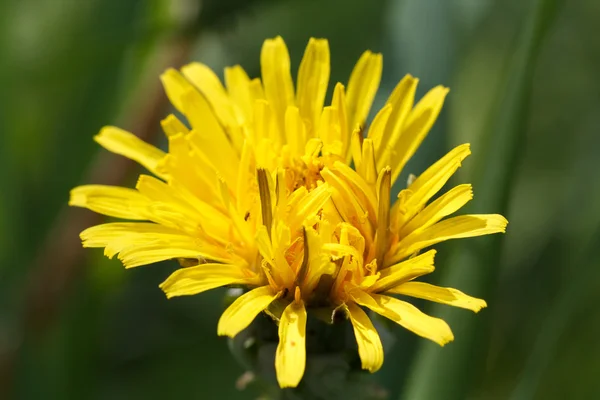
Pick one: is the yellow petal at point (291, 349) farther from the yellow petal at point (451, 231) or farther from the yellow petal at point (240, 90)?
the yellow petal at point (240, 90)

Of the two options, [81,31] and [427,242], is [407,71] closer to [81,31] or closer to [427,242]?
[427,242]

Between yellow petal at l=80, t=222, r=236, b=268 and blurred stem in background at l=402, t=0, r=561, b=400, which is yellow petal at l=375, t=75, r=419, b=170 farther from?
yellow petal at l=80, t=222, r=236, b=268

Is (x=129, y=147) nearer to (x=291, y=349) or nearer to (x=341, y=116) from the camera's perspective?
(x=341, y=116)

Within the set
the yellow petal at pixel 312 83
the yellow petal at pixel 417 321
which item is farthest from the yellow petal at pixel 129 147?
the yellow petal at pixel 417 321

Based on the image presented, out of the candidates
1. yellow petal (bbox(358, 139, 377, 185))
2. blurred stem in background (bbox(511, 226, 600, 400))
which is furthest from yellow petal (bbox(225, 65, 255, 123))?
blurred stem in background (bbox(511, 226, 600, 400))

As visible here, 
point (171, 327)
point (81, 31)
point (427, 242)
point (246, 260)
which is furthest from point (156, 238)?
point (81, 31)
